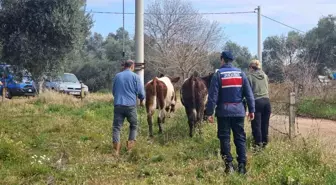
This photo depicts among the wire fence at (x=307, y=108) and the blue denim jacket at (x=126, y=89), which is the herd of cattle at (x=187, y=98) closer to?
the wire fence at (x=307, y=108)

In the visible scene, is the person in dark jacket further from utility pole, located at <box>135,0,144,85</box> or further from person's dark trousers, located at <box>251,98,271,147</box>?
utility pole, located at <box>135,0,144,85</box>

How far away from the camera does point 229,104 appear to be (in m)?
8.07

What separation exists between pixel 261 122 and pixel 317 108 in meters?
9.55

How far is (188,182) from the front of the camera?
23.7 feet

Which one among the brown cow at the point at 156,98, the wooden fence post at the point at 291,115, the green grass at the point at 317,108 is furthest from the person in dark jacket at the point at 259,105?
the green grass at the point at 317,108

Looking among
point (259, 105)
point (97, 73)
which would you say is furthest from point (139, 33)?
point (97, 73)

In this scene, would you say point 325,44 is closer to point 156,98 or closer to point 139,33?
point 139,33

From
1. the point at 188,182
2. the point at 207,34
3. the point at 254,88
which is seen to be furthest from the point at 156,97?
the point at 207,34

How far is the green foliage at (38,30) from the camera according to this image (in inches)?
780

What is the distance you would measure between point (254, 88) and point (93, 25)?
13.6m

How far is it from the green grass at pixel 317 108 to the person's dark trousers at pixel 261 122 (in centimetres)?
844

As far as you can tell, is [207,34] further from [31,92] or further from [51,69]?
[51,69]

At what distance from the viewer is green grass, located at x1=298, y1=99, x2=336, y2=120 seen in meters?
18.0

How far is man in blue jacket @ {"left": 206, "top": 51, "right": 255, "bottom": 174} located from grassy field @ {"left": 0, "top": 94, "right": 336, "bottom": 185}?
0.37m
